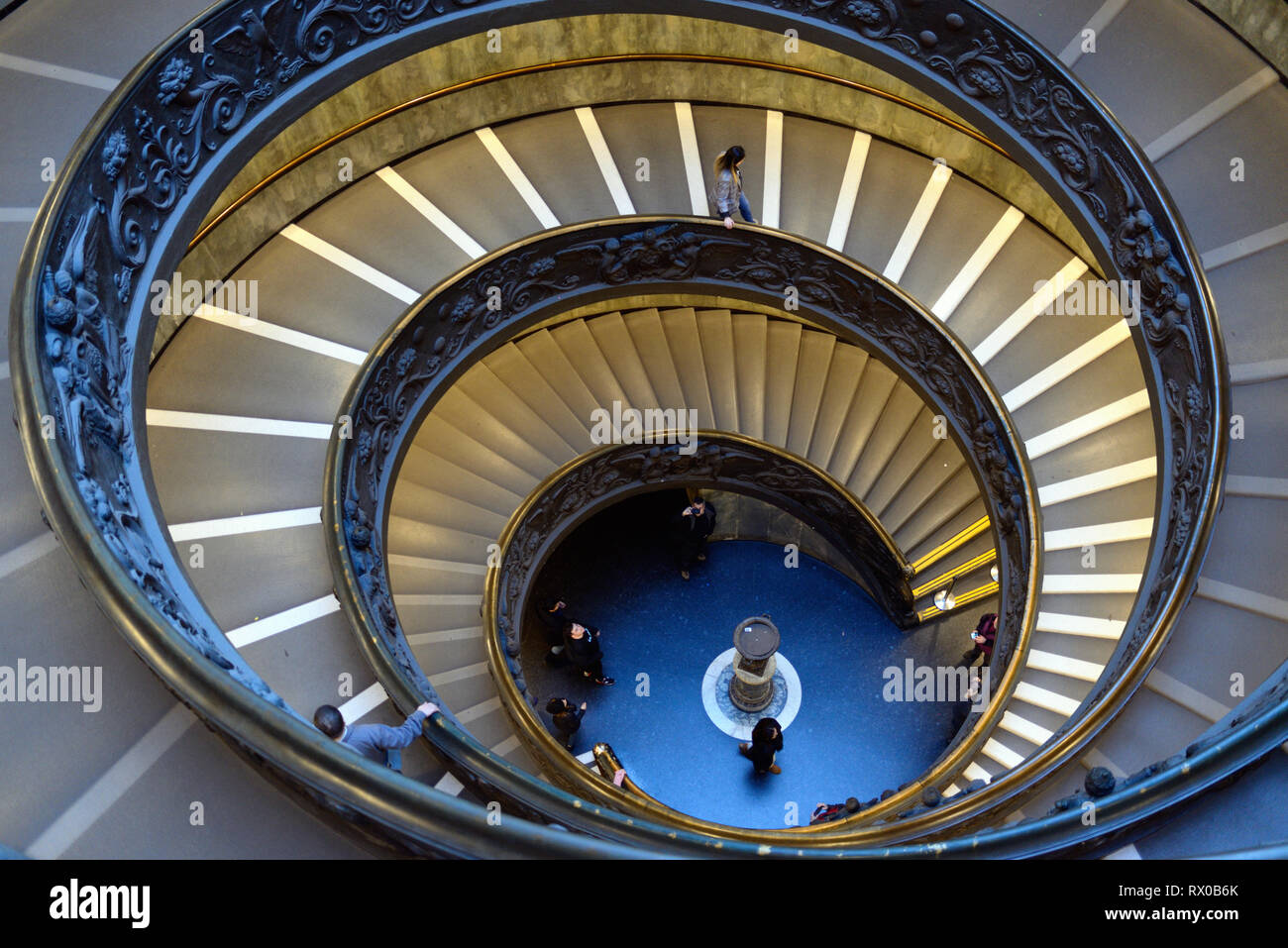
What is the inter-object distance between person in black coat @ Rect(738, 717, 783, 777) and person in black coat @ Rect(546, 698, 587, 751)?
6.51 ft

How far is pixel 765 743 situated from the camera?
11031 mm

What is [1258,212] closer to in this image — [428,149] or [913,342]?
[913,342]

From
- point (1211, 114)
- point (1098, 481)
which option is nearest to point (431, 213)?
point (1098, 481)

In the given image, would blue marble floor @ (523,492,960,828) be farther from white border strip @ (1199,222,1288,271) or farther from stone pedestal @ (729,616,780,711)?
white border strip @ (1199,222,1288,271)

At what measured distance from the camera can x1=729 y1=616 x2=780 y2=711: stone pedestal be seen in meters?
11.0

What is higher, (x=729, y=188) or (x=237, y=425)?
(x=729, y=188)

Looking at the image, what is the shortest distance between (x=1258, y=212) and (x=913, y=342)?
3.23m

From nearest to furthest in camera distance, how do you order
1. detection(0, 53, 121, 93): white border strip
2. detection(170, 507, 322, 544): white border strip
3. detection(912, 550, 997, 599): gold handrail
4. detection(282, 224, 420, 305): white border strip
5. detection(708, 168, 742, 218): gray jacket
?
detection(0, 53, 121, 93): white border strip < detection(170, 507, 322, 544): white border strip < detection(282, 224, 420, 305): white border strip < detection(708, 168, 742, 218): gray jacket < detection(912, 550, 997, 599): gold handrail

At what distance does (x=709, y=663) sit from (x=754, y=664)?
116 cm

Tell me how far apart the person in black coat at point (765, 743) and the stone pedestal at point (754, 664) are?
0.49 metres

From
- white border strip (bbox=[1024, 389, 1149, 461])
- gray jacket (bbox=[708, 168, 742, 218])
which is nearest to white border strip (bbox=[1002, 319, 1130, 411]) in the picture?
white border strip (bbox=[1024, 389, 1149, 461])

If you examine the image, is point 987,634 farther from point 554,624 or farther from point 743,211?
point 743,211

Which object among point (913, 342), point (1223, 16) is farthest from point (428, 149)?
point (1223, 16)

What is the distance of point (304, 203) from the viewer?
31.2 ft
